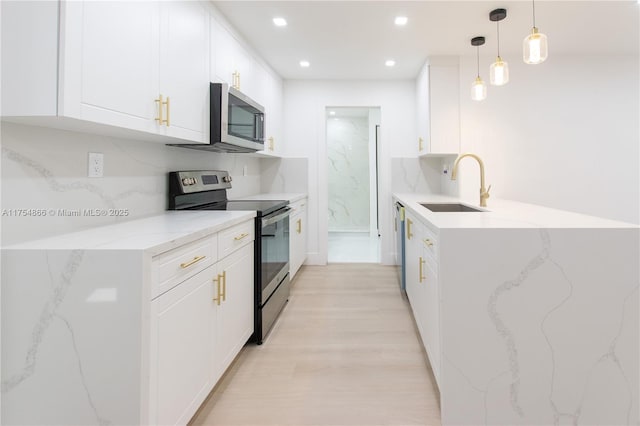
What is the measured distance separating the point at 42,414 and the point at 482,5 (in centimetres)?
325

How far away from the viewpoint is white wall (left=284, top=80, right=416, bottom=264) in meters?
4.29

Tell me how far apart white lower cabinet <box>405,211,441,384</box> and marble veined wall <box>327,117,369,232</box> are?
15.4ft

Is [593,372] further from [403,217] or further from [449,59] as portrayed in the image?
[449,59]

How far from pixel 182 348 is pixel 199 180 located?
4.83ft

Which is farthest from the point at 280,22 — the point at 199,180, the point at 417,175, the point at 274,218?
the point at 417,175

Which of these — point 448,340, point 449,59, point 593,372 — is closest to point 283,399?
point 448,340

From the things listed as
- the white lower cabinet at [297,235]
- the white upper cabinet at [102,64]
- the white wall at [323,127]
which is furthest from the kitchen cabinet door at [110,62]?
the white wall at [323,127]

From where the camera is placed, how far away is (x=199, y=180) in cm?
256

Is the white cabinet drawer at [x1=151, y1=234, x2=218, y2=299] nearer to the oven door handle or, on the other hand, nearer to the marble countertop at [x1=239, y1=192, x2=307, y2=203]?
the oven door handle

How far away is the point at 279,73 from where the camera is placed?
4.05 m

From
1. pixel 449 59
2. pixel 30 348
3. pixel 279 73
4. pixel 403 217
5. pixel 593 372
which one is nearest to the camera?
pixel 30 348

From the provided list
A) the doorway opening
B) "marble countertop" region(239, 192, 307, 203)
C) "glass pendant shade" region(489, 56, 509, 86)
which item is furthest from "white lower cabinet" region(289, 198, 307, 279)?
the doorway opening

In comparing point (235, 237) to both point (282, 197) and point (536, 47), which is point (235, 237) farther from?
point (536, 47)

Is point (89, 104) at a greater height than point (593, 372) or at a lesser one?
greater
